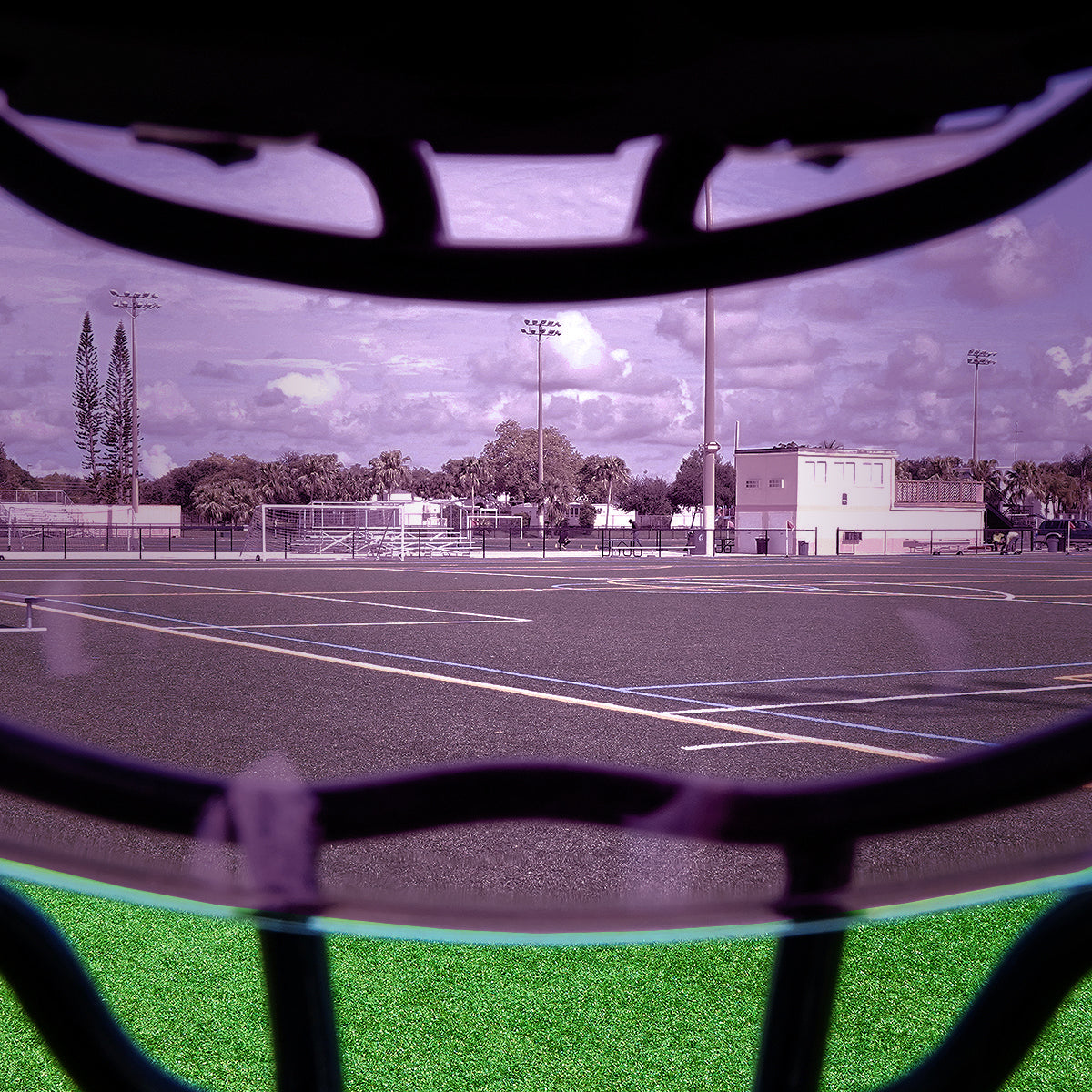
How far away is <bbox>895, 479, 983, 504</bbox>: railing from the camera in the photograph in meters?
1.50

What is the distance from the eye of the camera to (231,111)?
13.0 inches

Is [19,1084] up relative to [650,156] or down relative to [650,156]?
down

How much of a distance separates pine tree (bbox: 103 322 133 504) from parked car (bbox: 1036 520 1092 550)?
37.0 m

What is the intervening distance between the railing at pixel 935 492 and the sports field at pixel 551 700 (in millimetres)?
445

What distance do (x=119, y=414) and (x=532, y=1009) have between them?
2.08 meters

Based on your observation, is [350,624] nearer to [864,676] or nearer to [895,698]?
[864,676]

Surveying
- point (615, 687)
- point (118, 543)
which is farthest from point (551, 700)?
point (118, 543)

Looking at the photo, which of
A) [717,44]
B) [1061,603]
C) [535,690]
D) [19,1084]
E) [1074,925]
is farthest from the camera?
[1061,603]

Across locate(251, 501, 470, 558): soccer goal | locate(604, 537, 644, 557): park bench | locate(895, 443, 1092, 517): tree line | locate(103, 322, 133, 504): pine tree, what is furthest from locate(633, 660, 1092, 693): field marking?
locate(604, 537, 644, 557): park bench

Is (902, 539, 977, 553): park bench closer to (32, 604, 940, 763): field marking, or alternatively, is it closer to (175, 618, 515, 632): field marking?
(175, 618, 515, 632): field marking

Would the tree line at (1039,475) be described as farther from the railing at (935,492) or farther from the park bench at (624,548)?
the park bench at (624,548)

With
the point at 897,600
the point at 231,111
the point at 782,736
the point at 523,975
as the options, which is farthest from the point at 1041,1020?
the point at 897,600

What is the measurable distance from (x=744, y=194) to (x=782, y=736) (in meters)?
4.61

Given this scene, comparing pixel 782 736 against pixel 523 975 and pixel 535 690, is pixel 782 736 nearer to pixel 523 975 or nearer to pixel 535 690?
pixel 535 690
